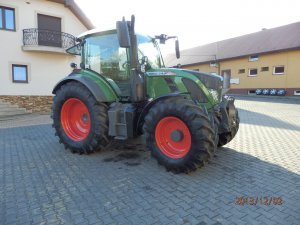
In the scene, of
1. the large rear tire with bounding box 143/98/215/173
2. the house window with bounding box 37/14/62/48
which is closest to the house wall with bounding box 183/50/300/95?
the house window with bounding box 37/14/62/48

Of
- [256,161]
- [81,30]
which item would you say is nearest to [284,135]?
[256,161]

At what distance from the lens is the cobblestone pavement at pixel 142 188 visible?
2.73 m

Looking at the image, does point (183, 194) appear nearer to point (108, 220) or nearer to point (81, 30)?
point (108, 220)

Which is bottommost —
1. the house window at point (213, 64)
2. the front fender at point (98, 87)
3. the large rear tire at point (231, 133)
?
the large rear tire at point (231, 133)

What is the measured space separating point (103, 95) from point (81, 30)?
11.4 m

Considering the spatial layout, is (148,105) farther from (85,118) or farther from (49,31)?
(49,31)

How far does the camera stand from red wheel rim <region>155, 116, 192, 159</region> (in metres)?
3.86

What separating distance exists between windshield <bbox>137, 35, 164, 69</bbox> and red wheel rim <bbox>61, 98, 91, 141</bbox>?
1.71m

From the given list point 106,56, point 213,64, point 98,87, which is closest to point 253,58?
point 213,64

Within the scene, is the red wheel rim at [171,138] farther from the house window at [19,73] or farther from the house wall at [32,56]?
the house window at [19,73]

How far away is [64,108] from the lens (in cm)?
537

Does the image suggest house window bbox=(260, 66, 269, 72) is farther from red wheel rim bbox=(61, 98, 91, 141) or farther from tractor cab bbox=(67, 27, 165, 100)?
red wheel rim bbox=(61, 98, 91, 141)

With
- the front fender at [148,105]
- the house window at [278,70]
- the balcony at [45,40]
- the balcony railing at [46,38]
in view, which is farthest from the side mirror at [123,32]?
the house window at [278,70]

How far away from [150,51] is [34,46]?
9.56 m
